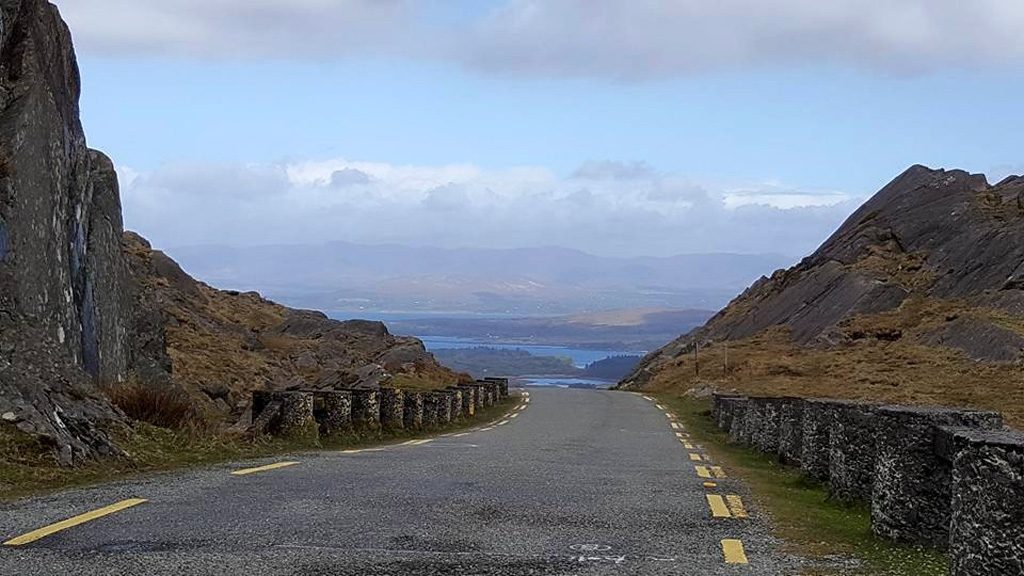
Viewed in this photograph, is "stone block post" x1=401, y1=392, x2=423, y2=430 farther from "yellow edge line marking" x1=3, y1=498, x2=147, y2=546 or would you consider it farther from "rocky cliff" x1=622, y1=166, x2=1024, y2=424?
"rocky cliff" x1=622, y1=166, x2=1024, y2=424

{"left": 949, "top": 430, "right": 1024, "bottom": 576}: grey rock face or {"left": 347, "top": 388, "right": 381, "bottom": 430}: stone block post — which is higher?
{"left": 347, "top": 388, "right": 381, "bottom": 430}: stone block post

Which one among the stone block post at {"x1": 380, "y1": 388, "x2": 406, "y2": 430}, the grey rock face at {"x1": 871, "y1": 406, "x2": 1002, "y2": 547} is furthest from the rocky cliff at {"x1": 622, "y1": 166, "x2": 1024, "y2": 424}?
the grey rock face at {"x1": 871, "y1": 406, "x2": 1002, "y2": 547}

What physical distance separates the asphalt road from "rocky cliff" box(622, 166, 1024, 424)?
25.4 m

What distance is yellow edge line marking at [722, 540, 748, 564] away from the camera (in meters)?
7.98

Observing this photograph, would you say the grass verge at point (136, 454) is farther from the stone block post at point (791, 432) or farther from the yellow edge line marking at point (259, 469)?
the stone block post at point (791, 432)

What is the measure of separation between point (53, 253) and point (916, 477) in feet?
47.7

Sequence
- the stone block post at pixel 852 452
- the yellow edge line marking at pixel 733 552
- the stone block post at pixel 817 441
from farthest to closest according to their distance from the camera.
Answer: the stone block post at pixel 817 441
the stone block post at pixel 852 452
the yellow edge line marking at pixel 733 552

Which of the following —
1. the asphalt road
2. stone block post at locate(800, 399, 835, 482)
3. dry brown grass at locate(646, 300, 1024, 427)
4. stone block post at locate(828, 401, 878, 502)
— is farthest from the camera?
dry brown grass at locate(646, 300, 1024, 427)

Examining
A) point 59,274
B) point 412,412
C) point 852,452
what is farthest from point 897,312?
point 852,452

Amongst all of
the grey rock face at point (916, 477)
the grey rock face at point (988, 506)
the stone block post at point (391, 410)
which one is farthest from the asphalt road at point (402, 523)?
the stone block post at point (391, 410)

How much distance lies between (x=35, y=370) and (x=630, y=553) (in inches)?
383

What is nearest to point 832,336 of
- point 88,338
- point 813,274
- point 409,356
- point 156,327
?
point 813,274

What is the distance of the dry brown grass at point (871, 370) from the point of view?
119 ft

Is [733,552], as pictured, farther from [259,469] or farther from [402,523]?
[259,469]
